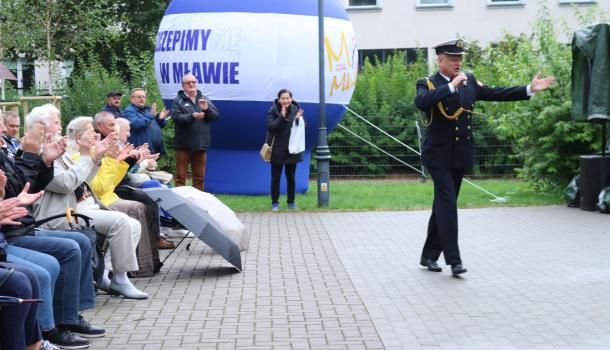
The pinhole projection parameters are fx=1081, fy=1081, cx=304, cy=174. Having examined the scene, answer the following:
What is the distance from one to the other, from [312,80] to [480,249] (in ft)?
22.9

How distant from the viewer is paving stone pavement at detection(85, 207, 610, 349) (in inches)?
292

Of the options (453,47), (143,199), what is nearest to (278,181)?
(143,199)

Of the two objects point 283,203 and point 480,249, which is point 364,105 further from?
point 480,249

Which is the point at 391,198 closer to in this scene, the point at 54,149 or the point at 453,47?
the point at 453,47

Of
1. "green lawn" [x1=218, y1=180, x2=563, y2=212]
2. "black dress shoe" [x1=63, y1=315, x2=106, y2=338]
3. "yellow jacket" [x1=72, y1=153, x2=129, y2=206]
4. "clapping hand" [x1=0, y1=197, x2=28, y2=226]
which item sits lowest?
"green lawn" [x1=218, y1=180, x2=563, y2=212]

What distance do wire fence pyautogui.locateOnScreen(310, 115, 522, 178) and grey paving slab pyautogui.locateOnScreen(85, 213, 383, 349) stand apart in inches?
461

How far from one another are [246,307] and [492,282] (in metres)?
2.40

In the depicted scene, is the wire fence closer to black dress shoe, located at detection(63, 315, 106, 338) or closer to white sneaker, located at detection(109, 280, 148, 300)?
white sneaker, located at detection(109, 280, 148, 300)

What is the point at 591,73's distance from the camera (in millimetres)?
15844

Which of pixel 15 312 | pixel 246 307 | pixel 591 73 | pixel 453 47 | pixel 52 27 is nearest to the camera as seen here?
pixel 15 312

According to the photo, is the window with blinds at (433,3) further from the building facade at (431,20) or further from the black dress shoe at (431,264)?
the black dress shoe at (431,264)

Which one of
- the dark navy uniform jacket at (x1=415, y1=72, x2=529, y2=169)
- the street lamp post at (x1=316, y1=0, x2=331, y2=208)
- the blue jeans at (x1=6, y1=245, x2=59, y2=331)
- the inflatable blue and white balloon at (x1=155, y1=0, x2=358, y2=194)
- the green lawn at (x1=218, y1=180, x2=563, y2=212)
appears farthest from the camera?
the inflatable blue and white balloon at (x1=155, y1=0, x2=358, y2=194)

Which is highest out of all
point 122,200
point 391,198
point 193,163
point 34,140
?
point 34,140

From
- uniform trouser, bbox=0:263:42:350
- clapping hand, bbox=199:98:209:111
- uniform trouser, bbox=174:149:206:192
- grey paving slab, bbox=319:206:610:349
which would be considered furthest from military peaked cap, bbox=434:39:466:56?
uniform trouser, bbox=174:149:206:192
